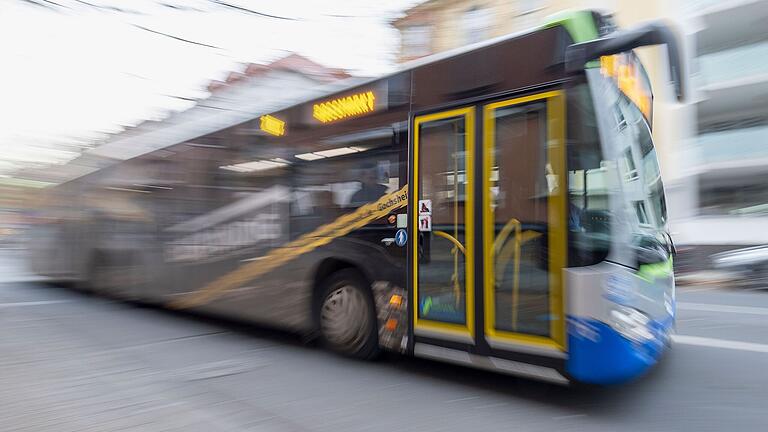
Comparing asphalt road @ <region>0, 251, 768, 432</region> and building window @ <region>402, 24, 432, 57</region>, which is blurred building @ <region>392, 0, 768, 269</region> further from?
asphalt road @ <region>0, 251, 768, 432</region>

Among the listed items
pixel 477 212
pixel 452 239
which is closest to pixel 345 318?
pixel 452 239

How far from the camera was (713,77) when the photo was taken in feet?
72.4

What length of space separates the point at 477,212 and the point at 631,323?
1377 mm

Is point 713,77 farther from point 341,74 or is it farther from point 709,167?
point 341,74

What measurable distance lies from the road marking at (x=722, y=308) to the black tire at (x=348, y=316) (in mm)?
7003

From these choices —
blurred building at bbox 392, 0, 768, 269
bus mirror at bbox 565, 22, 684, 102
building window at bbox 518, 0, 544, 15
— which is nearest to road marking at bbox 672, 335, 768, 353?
bus mirror at bbox 565, 22, 684, 102

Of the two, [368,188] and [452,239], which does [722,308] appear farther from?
[368,188]

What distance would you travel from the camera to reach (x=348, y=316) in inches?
227

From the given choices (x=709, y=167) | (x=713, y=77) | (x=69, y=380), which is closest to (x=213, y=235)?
(x=69, y=380)

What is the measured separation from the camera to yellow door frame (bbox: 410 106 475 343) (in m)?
4.61

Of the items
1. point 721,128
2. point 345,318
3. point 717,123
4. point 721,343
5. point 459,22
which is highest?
point 459,22

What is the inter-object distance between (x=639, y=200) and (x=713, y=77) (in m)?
21.3

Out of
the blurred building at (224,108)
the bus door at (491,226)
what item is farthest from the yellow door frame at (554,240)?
the blurred building at (224,108)

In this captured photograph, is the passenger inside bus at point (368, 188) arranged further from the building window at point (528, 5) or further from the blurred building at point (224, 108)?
the building window at point (528, 5)
